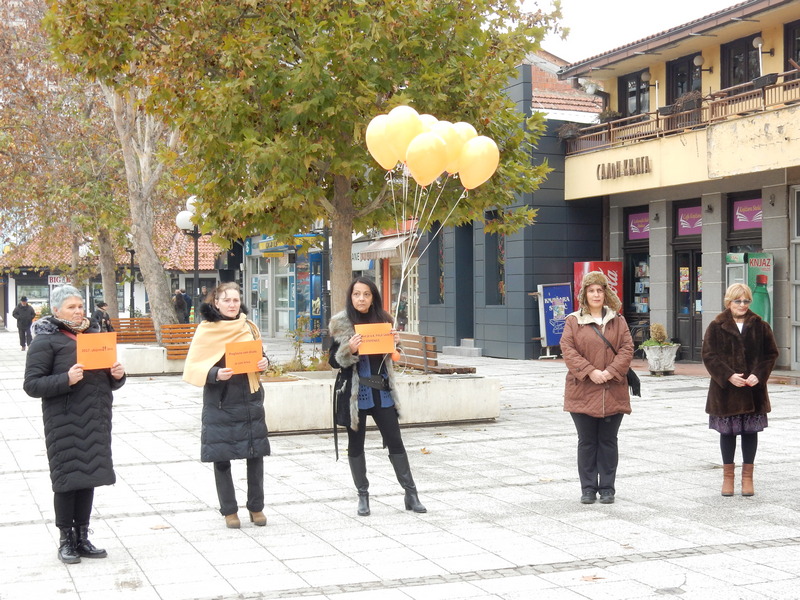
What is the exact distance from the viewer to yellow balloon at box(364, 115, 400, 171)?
33.5 feet

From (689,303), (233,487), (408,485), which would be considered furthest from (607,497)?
(689,303)

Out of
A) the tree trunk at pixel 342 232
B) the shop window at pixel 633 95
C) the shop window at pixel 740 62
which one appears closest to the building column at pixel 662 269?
the shop window at pixel 633 95

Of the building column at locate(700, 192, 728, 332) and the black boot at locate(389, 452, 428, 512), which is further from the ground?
the building column at locate(700, 192, 728, 332)

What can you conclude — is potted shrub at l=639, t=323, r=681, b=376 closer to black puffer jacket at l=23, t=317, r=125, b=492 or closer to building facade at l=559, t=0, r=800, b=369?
building facade at l=559, t=0, r=800, b=369

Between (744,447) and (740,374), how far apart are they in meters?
0.58

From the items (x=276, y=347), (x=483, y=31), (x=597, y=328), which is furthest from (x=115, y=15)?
(x=276, y=347)

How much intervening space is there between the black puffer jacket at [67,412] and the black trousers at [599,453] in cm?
357

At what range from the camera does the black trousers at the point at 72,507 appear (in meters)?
6.47

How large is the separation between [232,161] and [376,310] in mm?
5894

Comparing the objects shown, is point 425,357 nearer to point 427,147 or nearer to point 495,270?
point 427,147

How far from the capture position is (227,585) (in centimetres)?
588

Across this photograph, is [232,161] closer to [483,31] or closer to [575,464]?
[483,31]

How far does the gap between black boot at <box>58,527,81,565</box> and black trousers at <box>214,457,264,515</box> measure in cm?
114

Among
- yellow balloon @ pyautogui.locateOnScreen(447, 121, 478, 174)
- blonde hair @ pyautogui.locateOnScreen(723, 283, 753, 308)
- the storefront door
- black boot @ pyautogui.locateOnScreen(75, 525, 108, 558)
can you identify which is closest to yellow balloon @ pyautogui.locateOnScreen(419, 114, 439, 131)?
yellow balloon @ pyautogui.locateOnScreen(447, 121, 478, 174)
